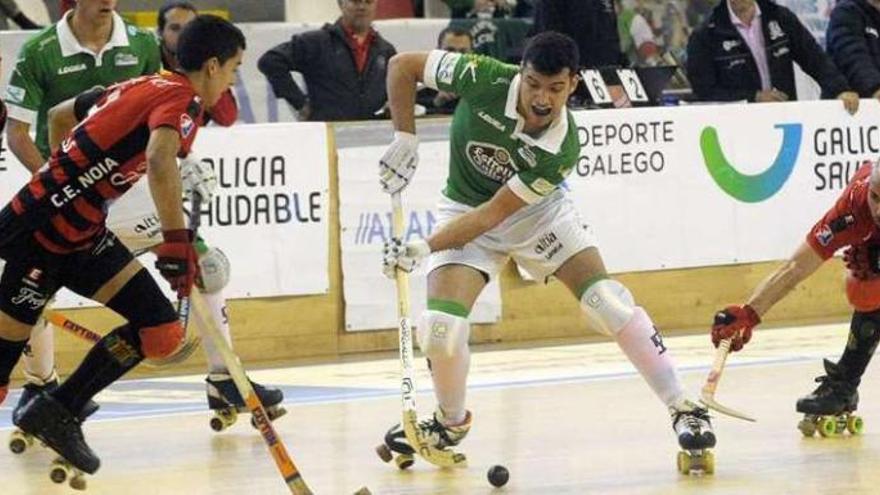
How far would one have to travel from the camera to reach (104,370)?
7.88 m

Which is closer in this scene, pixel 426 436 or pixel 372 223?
pixel 426 436

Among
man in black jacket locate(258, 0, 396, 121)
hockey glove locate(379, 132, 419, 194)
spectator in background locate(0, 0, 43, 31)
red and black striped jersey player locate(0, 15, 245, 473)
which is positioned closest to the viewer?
red and black striped jersey player locate(0, 15, 245, 473)

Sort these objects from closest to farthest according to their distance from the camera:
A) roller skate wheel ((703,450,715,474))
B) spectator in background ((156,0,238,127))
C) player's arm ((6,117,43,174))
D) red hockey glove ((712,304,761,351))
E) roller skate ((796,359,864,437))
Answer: roller skate wheel ((703,450,715,474)) < red hockey glove ((712,304,761,351)) < roller skate ((796,359,864,437)) < player's arm ((6,117,43,174)) < spectator in background ((156,0,238,127))

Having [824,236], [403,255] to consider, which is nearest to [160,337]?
[403,255]

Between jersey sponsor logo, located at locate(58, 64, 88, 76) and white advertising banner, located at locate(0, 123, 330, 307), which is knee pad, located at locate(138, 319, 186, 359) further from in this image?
white advertising banner, located at locate(0, 123, 330, 307)

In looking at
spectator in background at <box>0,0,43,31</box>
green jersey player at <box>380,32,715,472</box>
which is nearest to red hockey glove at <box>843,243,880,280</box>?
green jersey player at <box>380,32,715,472</box>

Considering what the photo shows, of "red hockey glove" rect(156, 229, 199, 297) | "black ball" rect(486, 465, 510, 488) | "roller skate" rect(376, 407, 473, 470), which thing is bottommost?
"roller skate" rect(376, 407, 473, 470)

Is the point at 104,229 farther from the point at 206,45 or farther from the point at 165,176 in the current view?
the point at 206,45

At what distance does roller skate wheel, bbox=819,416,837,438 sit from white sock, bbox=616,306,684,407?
2.98 ft

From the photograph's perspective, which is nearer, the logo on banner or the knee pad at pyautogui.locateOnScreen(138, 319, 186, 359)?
the knee pad at pyautogui.locateOnScreen(138, 319, 186, 359)

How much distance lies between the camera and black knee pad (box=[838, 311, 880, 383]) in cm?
893

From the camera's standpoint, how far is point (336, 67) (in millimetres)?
12625

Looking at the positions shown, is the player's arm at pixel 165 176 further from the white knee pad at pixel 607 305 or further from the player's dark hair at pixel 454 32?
the player's dark hair at pixel 454 32

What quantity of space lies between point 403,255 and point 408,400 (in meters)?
0.65
